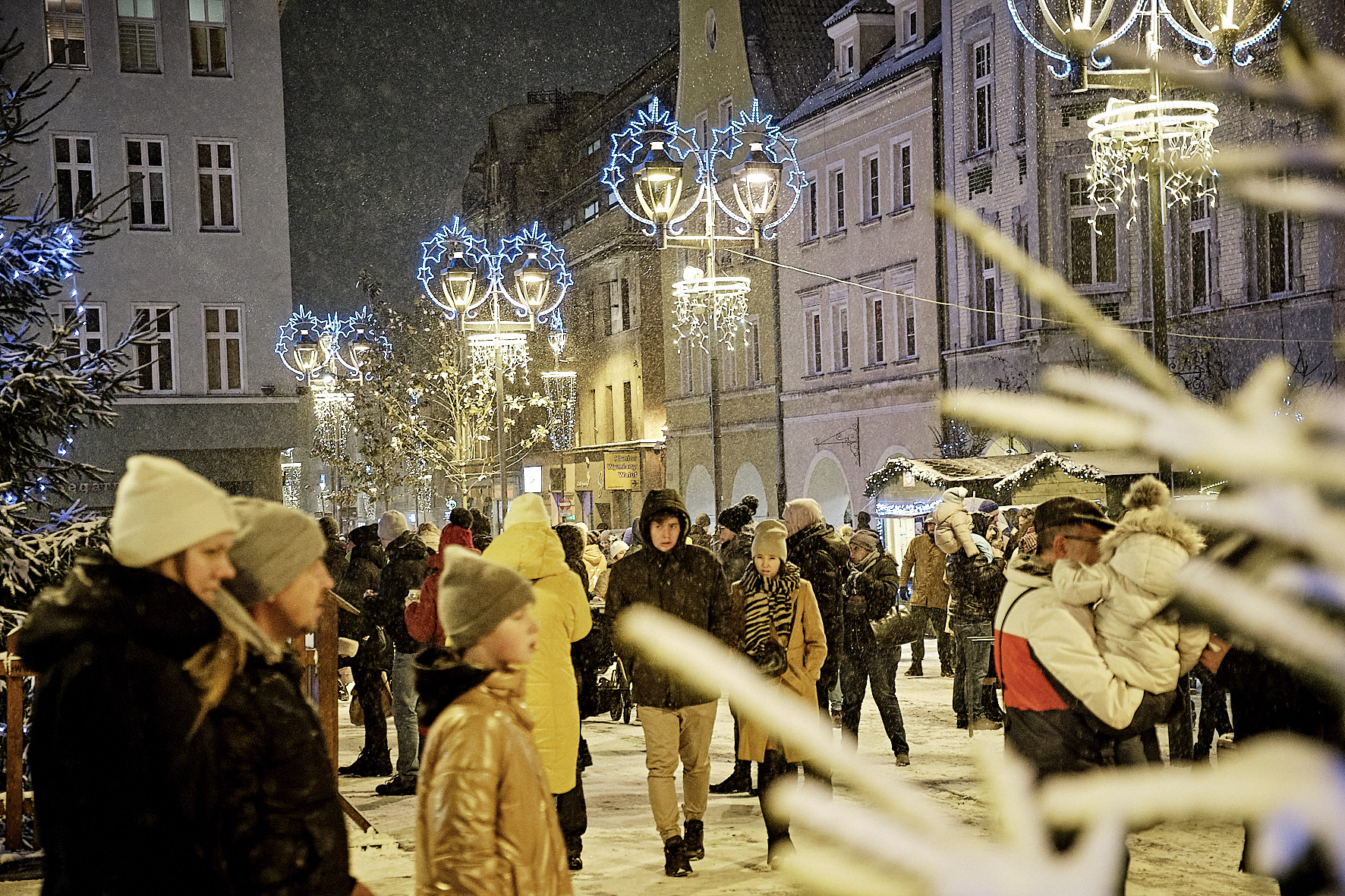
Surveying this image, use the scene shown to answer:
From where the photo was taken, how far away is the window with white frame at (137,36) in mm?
27047

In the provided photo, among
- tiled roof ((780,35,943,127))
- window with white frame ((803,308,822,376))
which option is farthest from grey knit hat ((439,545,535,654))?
window with white frame ((803,308,822,376))

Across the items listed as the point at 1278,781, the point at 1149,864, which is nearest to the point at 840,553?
the point at 1149,864

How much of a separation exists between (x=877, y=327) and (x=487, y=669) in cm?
2986

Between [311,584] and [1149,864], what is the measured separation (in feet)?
19.3

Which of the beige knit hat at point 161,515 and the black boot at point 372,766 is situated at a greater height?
the beige knit hat at point 161,515

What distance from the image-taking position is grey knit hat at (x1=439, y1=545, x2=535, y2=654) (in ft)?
13.2

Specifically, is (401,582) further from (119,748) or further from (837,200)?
(837,200)

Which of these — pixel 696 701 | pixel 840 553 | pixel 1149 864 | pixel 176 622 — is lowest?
pixel 1149 864

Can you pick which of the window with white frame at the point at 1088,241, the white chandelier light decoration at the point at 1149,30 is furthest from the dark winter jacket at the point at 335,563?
the window with white frame at the point at 1088,241

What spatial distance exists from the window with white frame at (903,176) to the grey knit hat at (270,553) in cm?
2908

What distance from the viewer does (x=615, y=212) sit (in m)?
47.0

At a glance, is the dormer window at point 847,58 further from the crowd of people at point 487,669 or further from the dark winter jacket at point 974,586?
the dark winter jacket at point 974,586

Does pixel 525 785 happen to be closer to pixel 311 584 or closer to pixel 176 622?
pixel 311 584

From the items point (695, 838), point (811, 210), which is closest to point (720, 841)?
point (695, 838)
